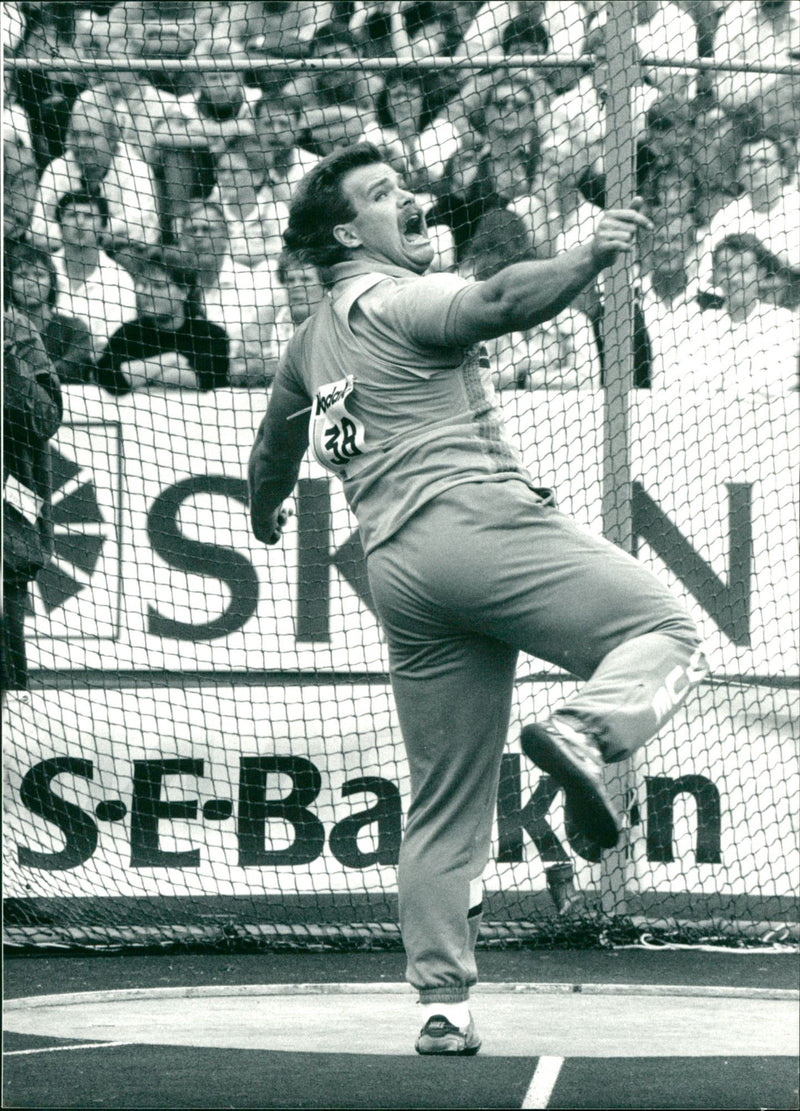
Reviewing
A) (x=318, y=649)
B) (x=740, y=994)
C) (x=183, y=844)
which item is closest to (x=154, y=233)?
(x=318, y=649)

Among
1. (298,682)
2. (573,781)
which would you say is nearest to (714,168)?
(298,682)

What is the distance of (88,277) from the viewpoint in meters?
7.05

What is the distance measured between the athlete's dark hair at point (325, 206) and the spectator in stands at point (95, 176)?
325cm

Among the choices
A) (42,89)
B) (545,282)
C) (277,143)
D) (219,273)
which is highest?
(42,89)

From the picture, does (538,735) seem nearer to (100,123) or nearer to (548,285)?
(548,285)

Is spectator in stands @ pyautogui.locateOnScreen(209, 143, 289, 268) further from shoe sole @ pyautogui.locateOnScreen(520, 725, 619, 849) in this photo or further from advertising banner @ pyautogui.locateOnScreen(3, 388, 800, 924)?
shoe sole @ pyautogui.locateOnScreen(520, 725, 619, 849)

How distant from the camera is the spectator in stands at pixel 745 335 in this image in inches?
268

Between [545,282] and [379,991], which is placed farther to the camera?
[379,991]

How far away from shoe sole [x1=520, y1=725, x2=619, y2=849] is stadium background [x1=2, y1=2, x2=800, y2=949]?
3.47 meters

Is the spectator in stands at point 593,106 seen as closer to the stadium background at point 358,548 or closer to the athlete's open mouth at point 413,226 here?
the stadium background at point 358,548

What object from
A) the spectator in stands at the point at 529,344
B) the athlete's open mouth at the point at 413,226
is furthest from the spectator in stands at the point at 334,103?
the athlete's open mouth at the point at 413,226

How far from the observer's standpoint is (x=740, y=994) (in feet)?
18.2

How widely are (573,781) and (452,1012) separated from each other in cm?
97

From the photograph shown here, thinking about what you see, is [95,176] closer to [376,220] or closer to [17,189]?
[17,189]
